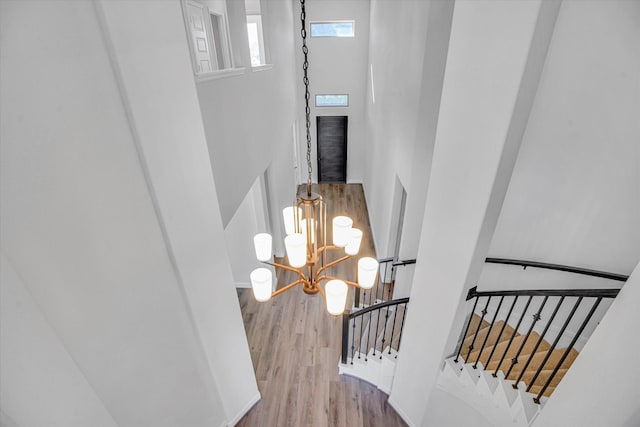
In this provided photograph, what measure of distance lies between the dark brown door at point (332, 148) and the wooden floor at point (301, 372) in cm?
466

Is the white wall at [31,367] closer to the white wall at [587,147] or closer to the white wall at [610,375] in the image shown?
the white wall at [610,375]

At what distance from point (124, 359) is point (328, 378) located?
8.89 feet

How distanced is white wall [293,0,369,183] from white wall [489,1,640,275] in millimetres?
5791

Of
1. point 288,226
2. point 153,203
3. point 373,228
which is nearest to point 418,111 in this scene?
point 288,226

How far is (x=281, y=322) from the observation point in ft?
14.9

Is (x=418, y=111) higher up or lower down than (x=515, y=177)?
higher up

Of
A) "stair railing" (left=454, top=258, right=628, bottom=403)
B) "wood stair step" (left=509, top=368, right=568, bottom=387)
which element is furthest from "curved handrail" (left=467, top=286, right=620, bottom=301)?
"wood stair step" (left=509, top=368, right=568, bottom=387)

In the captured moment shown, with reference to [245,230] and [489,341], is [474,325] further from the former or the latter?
[245,230]

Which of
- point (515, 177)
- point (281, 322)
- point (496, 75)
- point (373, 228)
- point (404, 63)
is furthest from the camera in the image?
point (373, 228)

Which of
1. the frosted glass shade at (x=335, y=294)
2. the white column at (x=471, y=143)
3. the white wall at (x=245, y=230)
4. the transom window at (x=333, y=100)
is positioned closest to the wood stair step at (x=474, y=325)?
the white column at (x=471, y=143)

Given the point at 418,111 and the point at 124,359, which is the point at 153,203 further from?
the point at 418,111

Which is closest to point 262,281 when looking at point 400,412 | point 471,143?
→ point 471,143

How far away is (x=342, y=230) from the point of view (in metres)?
2.11

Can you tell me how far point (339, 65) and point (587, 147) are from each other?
6.34m
